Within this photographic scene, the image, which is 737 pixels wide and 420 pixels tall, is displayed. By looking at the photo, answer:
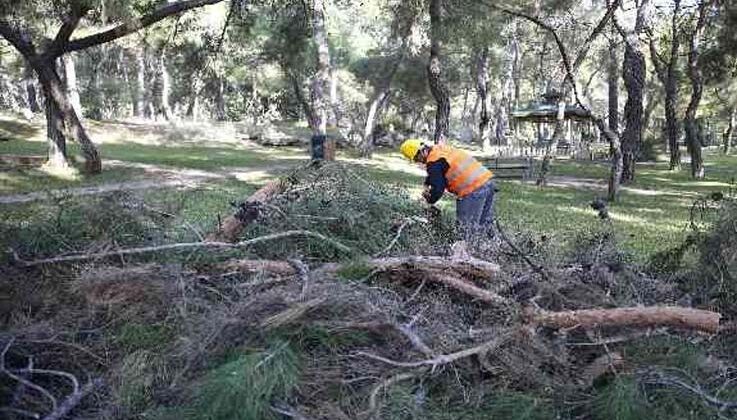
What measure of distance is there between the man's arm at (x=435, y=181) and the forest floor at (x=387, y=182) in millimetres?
866

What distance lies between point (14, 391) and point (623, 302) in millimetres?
3112

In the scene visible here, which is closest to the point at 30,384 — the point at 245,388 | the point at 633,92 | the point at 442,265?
the point at 245,388

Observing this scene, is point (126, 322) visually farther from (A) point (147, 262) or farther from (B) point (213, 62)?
(B) point (213, 62)

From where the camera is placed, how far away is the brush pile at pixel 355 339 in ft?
9.29

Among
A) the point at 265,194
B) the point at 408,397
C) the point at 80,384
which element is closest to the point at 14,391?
the point at 80,384

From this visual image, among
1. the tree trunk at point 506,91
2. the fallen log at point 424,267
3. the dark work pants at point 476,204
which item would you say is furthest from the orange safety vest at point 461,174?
the tree trunk at point 506,91

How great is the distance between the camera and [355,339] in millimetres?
3207

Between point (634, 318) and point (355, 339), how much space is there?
135cm

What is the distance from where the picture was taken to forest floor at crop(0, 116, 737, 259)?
9461 mm

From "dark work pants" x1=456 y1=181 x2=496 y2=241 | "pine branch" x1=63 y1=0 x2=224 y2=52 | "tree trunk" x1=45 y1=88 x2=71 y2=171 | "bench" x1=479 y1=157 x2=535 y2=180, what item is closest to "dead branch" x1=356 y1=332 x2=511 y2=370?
"dark work pants" x1=456 y1=181 x2=496 y2=241

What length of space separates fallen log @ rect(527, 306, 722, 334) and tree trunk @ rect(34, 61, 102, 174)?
573 inches

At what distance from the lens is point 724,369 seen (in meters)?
3.28

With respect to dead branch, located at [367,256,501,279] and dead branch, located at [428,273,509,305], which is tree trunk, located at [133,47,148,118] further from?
dead branch, located at [428,273,509,305]

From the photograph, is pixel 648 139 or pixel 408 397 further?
pixel 648 139
